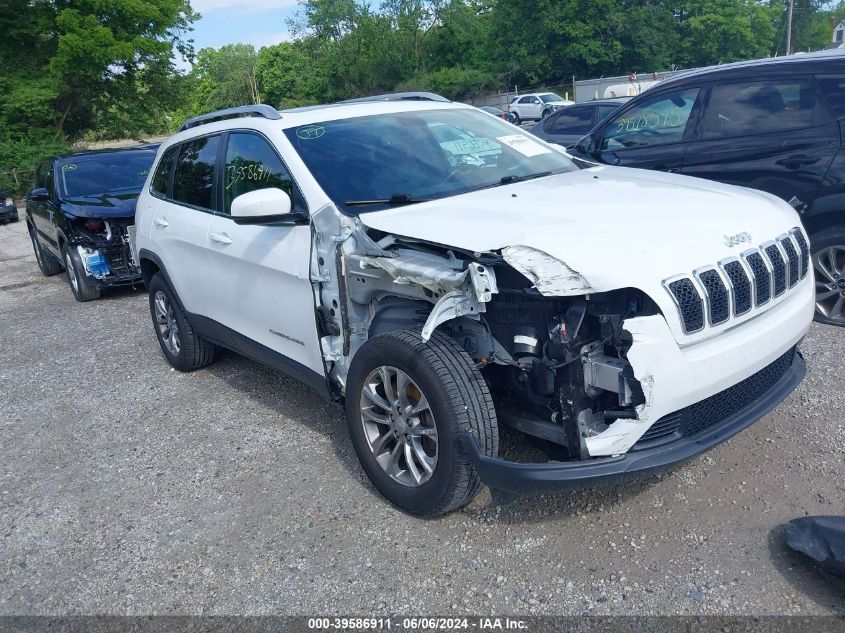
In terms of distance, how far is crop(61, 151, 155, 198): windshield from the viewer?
372 inches

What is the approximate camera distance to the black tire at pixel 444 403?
305 cm

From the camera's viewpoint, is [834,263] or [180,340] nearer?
[834,263]

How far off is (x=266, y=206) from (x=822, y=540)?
288 cm

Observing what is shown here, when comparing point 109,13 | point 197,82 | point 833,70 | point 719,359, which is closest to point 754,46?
point 197,82

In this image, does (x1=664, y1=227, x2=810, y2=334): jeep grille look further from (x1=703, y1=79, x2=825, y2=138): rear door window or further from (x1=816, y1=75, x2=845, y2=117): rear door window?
(x1=703, y1=79, x2=825, y2=138): rear door window

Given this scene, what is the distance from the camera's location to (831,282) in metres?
5.42

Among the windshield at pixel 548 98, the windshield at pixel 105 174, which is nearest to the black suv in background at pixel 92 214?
the windshield at pixel 105 174

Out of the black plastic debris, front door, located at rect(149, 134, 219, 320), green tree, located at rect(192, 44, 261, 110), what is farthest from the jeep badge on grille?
green tree, located at rect(192, 44, 261, 110)

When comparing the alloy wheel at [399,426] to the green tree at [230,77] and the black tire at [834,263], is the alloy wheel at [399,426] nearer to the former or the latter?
the black tire at [834,263]

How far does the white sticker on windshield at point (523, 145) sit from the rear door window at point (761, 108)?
2.06m

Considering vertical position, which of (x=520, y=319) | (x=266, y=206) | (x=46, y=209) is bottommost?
(x=46, y=209)

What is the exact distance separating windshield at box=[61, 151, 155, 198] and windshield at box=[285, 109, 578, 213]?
5930 millimetres

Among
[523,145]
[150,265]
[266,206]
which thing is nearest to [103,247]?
[150,265]

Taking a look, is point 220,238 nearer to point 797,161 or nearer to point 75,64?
point 797,161
